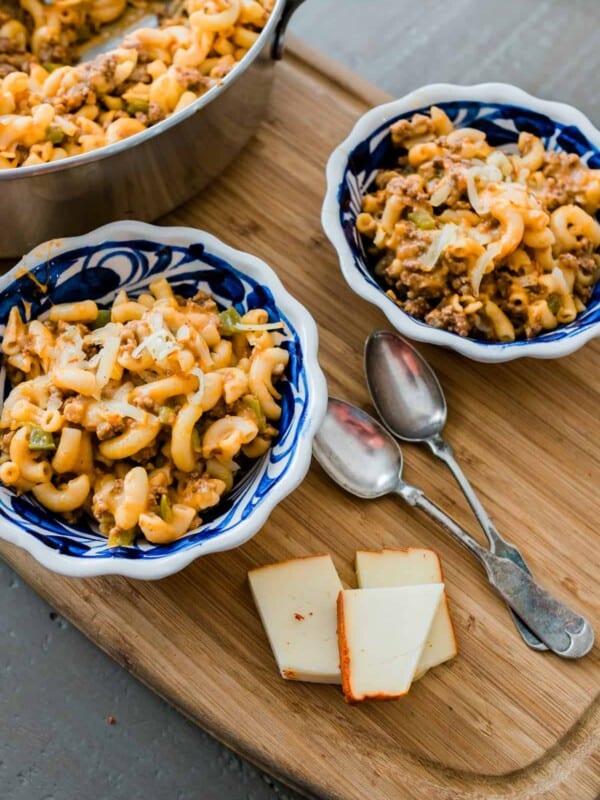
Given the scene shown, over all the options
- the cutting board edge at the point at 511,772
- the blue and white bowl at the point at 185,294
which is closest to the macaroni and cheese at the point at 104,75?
the blue and white bowl at the point at 185,294

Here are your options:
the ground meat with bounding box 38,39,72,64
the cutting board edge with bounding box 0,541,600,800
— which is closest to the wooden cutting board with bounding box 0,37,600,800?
the cutting board edge with bounding box 0,541,600,800

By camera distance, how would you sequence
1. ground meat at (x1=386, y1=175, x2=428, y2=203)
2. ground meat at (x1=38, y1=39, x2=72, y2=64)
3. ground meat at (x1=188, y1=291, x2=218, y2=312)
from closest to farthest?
ground meat at (x1=188, y1=291, x2=218, y2=312), ground meat at (x1=386, y1=175, x2=428, y2=203), ground meat at (x1=38, y1=39, x2=72, y2=64)

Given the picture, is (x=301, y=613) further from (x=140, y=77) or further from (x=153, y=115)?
(x=140, y=77)

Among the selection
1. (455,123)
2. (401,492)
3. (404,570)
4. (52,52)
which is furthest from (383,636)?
(52,52)

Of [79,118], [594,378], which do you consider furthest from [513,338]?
[79,118]

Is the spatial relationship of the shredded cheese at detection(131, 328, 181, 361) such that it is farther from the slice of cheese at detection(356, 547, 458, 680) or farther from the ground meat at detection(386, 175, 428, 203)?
the ground meat at detection(386, 175, 428, 203)

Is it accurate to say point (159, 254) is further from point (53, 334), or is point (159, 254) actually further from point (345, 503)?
point (345, 503)

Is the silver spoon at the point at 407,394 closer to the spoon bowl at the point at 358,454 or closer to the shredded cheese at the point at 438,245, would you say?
the spoon bowl at the point at 358,454
